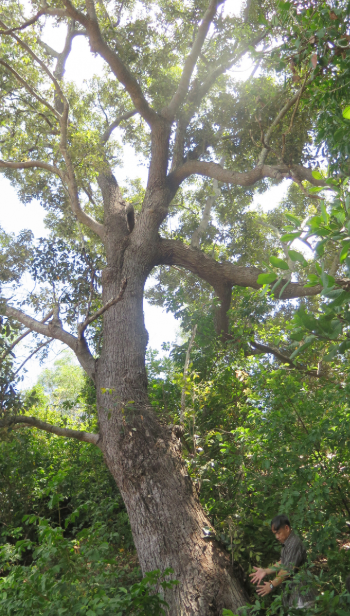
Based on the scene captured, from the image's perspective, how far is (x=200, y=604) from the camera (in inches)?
138

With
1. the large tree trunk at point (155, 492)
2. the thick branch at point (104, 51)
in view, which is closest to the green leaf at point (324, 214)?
the large tree trunk at point (155, 492)

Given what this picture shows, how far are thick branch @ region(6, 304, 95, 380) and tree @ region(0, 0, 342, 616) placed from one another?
0.08ft

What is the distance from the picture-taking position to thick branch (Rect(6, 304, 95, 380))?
6125mm

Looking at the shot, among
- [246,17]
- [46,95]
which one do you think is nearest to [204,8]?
[246,17]

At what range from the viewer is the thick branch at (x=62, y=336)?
241 inches

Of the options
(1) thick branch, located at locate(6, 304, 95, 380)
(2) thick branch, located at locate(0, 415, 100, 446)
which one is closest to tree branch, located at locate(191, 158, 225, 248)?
(1) thick branch, located at locate(6, 304, 95, 380)

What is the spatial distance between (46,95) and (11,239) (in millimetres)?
3194

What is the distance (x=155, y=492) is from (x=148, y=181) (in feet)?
19.4

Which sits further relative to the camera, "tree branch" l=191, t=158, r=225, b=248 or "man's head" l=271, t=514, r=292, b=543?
"tree branch" l=191, t=158, r=225, b=248

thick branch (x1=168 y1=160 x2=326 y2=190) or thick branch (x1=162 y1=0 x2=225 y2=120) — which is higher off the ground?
thick branch (x1=162 y1=0 x2=225 y2=120)

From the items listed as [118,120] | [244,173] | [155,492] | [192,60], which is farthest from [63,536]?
[118,120]

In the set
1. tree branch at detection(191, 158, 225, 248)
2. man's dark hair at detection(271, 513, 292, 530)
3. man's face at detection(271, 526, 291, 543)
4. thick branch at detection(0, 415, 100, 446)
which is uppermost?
tree branch at detection(191, 158, 225, 248)

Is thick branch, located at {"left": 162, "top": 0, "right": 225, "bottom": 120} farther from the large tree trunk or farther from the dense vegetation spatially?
the large tree trunk

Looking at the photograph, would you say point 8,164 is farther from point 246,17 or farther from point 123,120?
point 246,17
